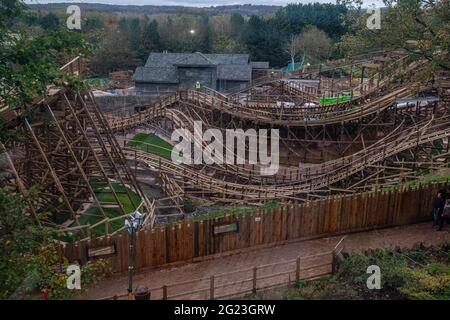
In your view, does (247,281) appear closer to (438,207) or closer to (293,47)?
(438,207)

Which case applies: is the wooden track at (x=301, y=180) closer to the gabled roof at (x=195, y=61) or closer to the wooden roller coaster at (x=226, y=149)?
the wooden roller coaster at (x=226, y=149)

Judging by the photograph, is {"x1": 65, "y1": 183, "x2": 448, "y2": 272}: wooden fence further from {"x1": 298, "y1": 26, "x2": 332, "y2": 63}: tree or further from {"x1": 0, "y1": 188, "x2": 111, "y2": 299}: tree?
{"x1": 298, "y1": 26, "x2": 332, "y2": 63}: tree

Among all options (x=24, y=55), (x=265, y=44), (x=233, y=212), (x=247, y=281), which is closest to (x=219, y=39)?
(x=265, y=44)

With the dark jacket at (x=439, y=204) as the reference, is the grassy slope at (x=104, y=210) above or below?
below

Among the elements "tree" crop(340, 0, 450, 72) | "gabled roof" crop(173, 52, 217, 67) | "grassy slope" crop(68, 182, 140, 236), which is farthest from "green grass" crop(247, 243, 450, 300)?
"gabled roof" crop(173, 52, 217, 67)

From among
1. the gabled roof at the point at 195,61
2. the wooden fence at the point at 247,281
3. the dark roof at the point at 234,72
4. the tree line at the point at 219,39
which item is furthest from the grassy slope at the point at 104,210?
the tree line at the point at 219,39
